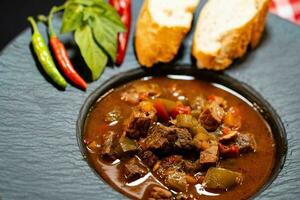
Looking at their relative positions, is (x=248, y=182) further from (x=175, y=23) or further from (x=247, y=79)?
(x=175, y=23)

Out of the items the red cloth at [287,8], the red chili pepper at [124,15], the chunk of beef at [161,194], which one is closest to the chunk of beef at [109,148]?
the chunk of beef at [161,194]

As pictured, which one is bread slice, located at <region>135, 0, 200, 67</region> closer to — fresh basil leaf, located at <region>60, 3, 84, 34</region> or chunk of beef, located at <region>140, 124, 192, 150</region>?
fresh basil leaf, located at <region>60, 3, 84, 34</region>

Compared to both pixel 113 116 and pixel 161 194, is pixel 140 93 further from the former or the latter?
pixel 161 194

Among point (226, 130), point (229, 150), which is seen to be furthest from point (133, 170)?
point (226, 130)

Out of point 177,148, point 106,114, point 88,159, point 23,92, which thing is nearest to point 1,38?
point 23,92

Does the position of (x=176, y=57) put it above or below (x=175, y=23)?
below

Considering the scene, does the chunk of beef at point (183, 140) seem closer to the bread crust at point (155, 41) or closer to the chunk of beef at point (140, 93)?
the chunk of beef at point (140, 93)

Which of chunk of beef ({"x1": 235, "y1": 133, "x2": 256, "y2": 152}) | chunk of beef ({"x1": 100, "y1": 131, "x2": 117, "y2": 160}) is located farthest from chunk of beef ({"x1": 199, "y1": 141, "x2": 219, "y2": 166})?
chunk of beef ({"x1": 100, "y1": 131, "x2": 117, "y2": 160})
